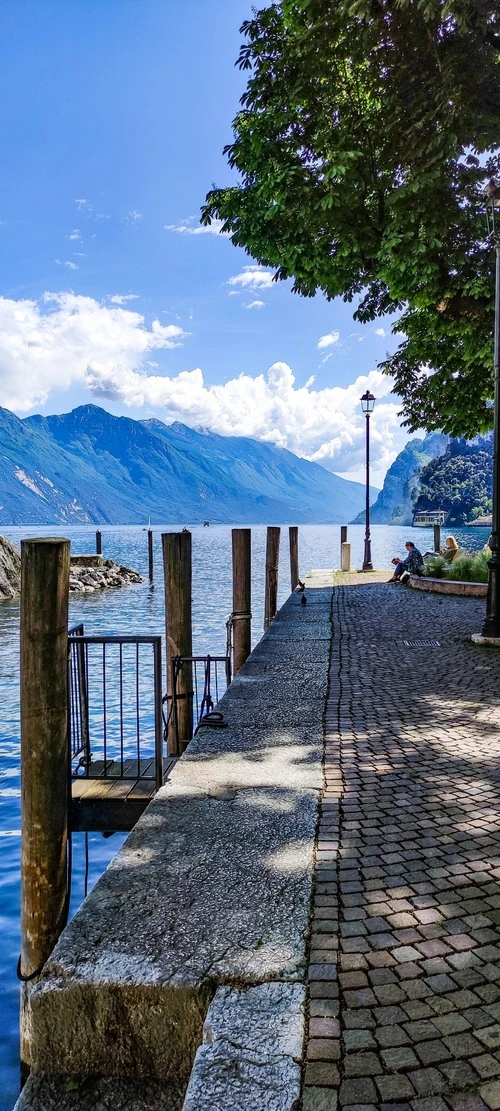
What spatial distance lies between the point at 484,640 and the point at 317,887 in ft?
21.6

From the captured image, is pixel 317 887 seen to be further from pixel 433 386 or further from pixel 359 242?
pixel 433 386

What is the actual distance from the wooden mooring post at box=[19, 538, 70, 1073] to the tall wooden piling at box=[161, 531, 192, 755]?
9.36 ft

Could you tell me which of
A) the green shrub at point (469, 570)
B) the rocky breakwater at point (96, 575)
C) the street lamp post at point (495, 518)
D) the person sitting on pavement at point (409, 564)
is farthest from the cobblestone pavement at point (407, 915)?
the rocky breakwater at point (96, 575)

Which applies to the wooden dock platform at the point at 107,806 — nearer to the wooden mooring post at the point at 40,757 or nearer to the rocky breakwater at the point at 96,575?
the wooden mooring post at the point at 40,757

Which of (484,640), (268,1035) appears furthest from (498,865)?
(484,640)

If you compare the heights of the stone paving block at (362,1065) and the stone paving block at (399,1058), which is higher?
the stone paving block at (399,1058)

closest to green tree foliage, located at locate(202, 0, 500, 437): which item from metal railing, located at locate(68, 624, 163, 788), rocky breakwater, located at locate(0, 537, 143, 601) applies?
metal railing, located at locate(68, 624, 163, 788)

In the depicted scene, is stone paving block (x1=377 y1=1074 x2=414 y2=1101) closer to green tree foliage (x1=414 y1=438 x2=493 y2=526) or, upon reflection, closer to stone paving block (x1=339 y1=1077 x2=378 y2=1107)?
stone paving block (x1=339 y1=1077 x2=378 y2=1107)

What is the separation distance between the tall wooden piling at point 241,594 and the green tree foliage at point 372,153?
4.73 meters

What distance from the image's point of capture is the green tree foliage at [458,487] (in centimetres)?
11894

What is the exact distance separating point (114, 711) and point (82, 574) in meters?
27.2

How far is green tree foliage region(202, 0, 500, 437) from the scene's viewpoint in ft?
27.3

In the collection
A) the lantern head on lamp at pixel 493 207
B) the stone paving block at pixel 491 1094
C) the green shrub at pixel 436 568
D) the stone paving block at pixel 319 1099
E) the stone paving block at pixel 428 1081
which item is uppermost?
the lantern head on lamp at pixel 493 207

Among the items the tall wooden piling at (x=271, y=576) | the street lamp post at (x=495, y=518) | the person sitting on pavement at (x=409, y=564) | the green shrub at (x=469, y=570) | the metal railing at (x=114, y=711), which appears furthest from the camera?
the person sitting on pavement at (x=409, y=564)
